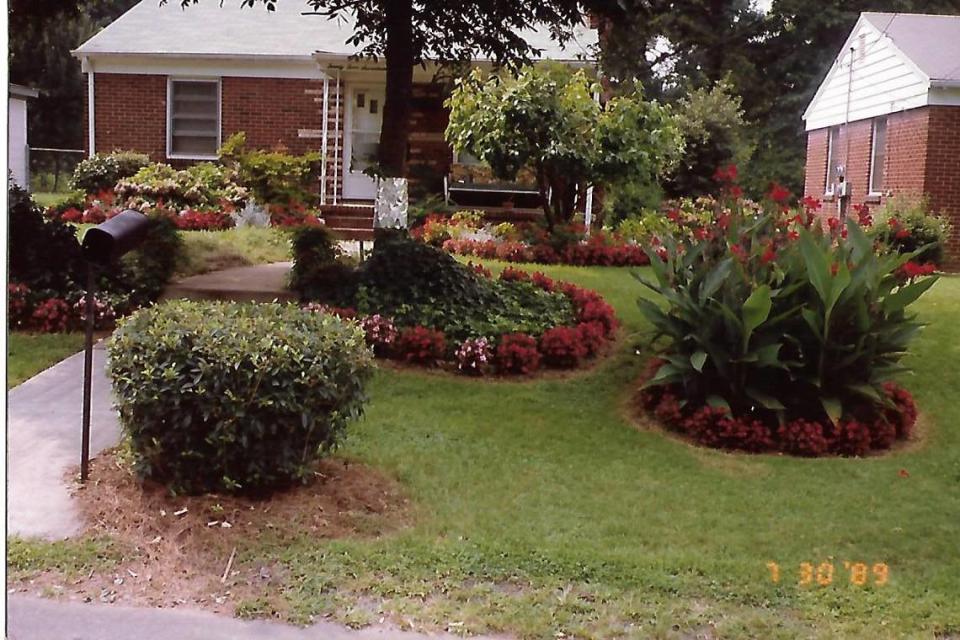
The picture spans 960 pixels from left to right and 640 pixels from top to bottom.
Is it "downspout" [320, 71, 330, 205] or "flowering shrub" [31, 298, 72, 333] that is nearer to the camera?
"flowering shrub" [31, 298, 72, 333]

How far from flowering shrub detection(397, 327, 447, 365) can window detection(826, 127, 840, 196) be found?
3.10 metres

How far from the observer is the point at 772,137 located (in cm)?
848

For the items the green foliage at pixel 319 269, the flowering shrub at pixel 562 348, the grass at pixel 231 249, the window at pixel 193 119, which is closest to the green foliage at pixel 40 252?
the grass at pixel 231 249

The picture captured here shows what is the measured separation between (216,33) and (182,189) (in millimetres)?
3773

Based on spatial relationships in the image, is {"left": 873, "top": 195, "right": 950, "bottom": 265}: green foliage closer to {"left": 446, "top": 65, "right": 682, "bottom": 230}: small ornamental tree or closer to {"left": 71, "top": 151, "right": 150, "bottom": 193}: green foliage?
{"left": 446, "top": 65, "right": 682, "bottom": 230}: small ornamental tree

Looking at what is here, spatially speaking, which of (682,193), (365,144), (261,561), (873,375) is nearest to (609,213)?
(682,193)

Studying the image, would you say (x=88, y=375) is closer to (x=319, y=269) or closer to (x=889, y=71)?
(x=319, y=269)

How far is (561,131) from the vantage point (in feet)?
42.6

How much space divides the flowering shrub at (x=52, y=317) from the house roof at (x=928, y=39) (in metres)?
6.16

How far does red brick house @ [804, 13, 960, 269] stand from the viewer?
740cm

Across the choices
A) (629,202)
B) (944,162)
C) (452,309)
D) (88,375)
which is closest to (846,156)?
(944,162)

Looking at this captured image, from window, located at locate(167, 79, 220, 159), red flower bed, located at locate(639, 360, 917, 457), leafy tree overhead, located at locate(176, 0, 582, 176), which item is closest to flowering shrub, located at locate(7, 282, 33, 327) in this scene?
leafy tree overhead, located at locate(176, 0, 582, 176)

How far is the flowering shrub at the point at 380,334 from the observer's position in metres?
7.50

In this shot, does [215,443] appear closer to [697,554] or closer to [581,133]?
[697,554]
